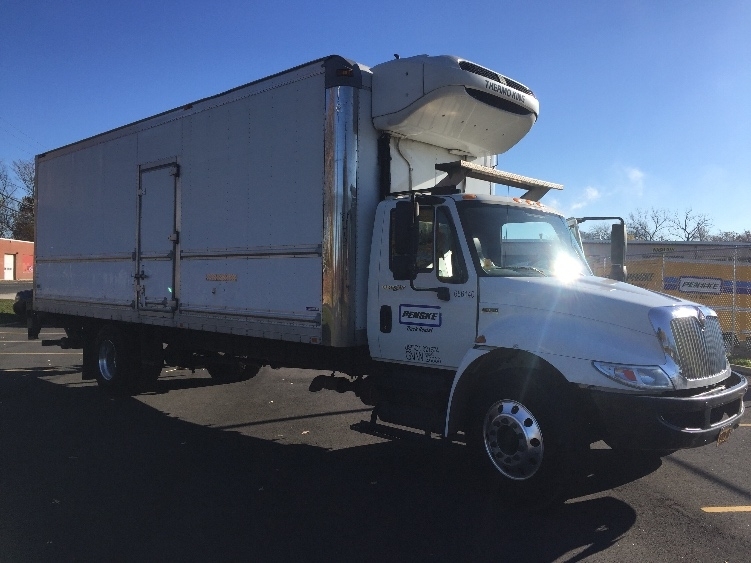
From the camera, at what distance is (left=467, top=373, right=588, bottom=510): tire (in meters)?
4.46

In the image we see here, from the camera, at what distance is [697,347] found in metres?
4.63

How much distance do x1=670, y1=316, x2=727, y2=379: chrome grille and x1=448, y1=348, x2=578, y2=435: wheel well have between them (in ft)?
2.66

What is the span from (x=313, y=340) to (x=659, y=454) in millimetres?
3372

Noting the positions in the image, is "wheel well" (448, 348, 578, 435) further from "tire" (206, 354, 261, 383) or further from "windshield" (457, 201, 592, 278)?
"tire" (206, 354, 261, 383)

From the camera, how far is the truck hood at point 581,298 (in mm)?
4445

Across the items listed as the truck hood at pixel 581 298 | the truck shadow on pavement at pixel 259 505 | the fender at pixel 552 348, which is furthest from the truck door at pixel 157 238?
the truck hood at pixel 581 298

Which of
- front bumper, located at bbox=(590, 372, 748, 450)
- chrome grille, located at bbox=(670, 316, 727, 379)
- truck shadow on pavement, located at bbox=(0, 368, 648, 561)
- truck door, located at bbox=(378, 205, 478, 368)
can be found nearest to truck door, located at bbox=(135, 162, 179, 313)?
truck shadow on pavement, located at bbox=(0, 368, 648, 561)

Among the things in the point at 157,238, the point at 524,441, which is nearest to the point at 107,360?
the point at 157,238

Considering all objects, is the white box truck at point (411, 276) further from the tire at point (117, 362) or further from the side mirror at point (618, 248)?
the tire at point (117, 362)

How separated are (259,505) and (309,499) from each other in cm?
40

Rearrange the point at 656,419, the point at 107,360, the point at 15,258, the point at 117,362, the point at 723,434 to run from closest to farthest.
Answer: the point at 656,419, the point at 723,434, the point at 117,362, the point at 107,360, the point at 15,258

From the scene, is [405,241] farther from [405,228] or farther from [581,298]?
[581,298]

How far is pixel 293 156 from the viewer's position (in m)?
6.24

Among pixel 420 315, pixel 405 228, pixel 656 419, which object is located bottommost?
pixel 656 419
